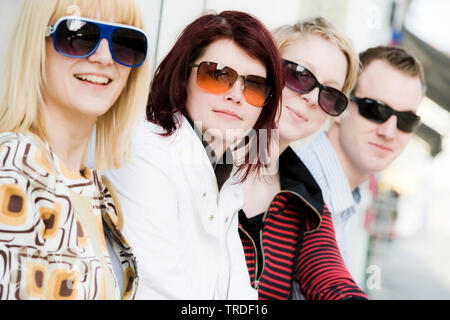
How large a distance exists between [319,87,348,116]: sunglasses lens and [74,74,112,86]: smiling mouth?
0.80m

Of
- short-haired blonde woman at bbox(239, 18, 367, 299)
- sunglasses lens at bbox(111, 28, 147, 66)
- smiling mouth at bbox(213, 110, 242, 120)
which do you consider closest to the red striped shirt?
short-haired blonde woman at bbox(239, 18, 367, 299)

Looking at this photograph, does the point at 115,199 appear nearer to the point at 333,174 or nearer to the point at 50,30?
the point at 50,30

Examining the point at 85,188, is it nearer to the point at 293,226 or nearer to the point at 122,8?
the point at 122,8

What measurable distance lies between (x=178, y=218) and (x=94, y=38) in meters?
0.54

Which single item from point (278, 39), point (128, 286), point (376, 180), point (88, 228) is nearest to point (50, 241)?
point (88, 228)

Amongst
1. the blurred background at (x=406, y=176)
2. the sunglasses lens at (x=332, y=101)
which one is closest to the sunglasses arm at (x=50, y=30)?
the blurred background at (x=406, y=176)

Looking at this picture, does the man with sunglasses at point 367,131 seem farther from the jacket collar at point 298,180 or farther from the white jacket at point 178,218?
the white jacket at point 178,218

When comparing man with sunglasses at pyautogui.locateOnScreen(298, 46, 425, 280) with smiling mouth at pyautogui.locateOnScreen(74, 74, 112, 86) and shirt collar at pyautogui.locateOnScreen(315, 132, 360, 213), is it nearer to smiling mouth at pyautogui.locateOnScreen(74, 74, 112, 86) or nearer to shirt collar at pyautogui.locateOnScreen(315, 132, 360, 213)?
shirt collar at pyautogui.locateOnScreen(315, 132, 360, 213)

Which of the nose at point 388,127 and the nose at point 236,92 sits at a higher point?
the nose at point 236,92

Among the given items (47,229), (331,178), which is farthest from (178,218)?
(331,178)

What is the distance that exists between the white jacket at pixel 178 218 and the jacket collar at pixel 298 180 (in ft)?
0.86

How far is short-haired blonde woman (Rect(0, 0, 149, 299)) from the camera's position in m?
0.98

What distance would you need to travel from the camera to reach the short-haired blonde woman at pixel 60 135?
3.22ft
